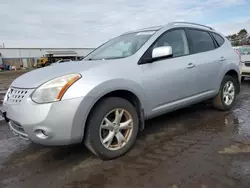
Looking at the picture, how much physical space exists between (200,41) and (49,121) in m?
3.05

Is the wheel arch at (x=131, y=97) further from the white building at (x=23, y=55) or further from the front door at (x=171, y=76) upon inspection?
the white building at (x=23, y=55)

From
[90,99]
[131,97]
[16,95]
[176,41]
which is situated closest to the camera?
[90,99]

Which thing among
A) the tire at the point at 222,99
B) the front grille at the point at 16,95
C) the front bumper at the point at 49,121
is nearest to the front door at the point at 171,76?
the tire at the point at 222,99

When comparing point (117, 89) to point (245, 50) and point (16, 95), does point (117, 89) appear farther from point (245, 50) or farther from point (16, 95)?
point (245, 50)

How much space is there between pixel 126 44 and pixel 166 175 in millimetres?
2088

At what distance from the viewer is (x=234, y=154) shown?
279 cm

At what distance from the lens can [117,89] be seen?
2717 millimetres

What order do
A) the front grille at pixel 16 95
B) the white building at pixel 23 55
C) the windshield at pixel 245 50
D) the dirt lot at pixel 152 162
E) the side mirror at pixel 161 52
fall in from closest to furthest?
the dirt lot at pixel 152 162 < the front grille at pixel 16 95 < the side mirror at pixel 161 52 < the windshield at pixel 245 50 < the white building at pixel 23 55

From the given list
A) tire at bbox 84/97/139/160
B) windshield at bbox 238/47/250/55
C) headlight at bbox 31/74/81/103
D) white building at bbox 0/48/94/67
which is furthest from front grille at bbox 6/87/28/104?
white building at bbox 0/48/94/67

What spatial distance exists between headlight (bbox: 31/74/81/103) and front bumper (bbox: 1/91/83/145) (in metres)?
0.06

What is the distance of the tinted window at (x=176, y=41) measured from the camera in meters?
3.44

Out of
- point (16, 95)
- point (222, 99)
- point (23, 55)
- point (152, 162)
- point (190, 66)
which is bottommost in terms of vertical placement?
point (152, 162)

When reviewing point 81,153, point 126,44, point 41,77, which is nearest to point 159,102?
point 126,44

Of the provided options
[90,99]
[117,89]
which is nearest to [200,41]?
[117,89]
